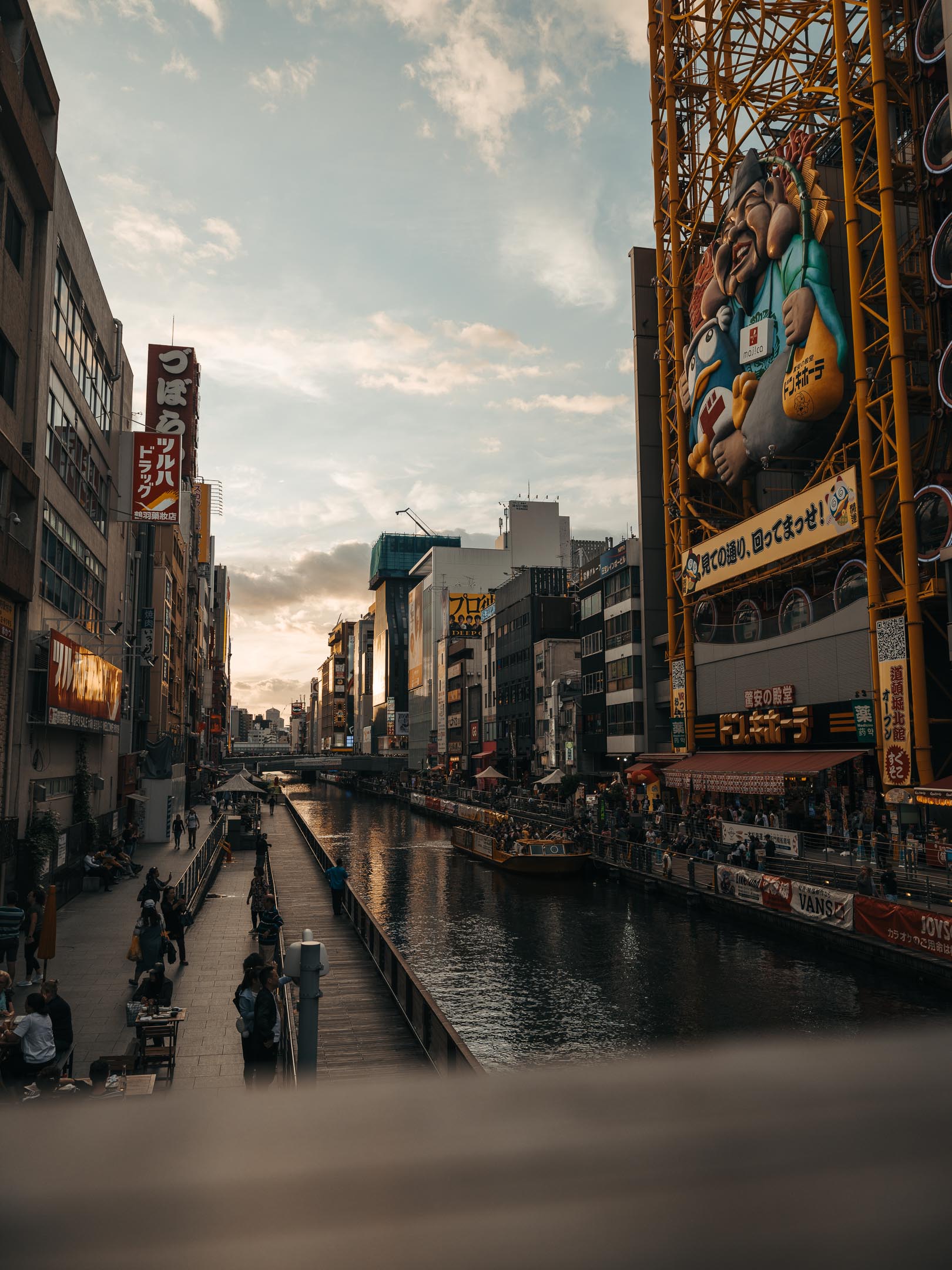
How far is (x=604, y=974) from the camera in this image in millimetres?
26766

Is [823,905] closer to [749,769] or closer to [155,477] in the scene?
[749,769]

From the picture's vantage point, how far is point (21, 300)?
2694 cm

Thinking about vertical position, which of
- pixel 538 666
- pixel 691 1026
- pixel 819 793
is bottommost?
pixel 691 1026

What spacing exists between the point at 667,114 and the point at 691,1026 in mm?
61906

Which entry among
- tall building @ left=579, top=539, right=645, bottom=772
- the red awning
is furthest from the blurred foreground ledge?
tall building @ left=579, top=539, right=645, bottom=772

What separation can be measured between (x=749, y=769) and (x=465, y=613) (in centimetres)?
9649

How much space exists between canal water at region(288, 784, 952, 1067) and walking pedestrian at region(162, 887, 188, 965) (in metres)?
6.76

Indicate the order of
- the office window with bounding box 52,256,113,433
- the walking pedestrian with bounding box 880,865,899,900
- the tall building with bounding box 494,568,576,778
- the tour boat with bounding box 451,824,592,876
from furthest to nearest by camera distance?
the tall building with bounding box 494,568,576,778 < the tour boat with bounding box 451,824,592,876 < the office window with bounding box 52,256,113,433 < the walking pedestrian with bounding box 880,865,899,900

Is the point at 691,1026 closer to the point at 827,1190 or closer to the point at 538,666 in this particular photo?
the point at 827,1190

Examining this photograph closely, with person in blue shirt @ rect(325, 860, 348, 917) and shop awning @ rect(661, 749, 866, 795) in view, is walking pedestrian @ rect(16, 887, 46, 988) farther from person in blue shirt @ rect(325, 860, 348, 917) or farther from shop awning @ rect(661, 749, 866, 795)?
shop awning @ rect(661, 749, 866, 795)

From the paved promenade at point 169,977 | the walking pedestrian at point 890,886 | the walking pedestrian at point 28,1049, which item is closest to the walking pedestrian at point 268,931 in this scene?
the paved promenade at point 169,977

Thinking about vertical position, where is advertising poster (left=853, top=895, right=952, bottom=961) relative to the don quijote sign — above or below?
below

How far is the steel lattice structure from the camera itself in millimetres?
38469

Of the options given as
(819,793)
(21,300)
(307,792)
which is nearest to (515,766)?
(819,793)
